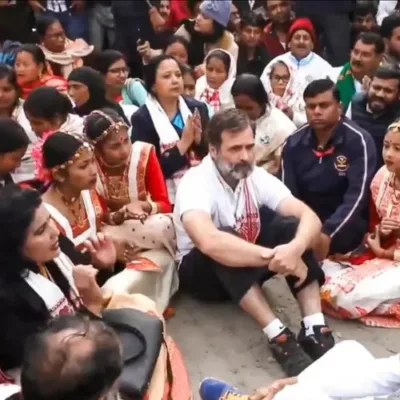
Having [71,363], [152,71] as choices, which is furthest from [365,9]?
[71,363]

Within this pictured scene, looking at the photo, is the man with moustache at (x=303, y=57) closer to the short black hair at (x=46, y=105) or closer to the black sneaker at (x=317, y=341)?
the short black hair at (x=46, y=105)

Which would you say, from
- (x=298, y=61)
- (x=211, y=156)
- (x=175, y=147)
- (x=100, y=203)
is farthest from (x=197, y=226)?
(x=298, y=61)

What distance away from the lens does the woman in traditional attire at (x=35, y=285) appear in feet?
7.94

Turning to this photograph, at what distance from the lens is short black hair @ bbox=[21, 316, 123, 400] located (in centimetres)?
178

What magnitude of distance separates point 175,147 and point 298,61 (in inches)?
75.6

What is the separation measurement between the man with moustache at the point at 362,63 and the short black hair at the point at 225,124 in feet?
6.12

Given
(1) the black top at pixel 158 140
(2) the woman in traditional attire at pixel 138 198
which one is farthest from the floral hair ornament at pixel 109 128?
(1) the black top at pixel 158 140

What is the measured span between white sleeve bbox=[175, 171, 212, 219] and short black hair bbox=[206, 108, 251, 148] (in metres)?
0.18

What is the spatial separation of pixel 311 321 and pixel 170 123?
1.46 m

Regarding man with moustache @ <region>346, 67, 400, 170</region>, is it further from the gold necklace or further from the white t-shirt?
the gold necklace

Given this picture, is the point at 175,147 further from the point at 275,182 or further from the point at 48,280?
the point at 48,280

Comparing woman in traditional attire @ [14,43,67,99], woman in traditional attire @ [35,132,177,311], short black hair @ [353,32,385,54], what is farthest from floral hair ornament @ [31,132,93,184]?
short black hair @ [353,32,385,54]

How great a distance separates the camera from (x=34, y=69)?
4852 millimetres

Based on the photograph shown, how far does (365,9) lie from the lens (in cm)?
660
